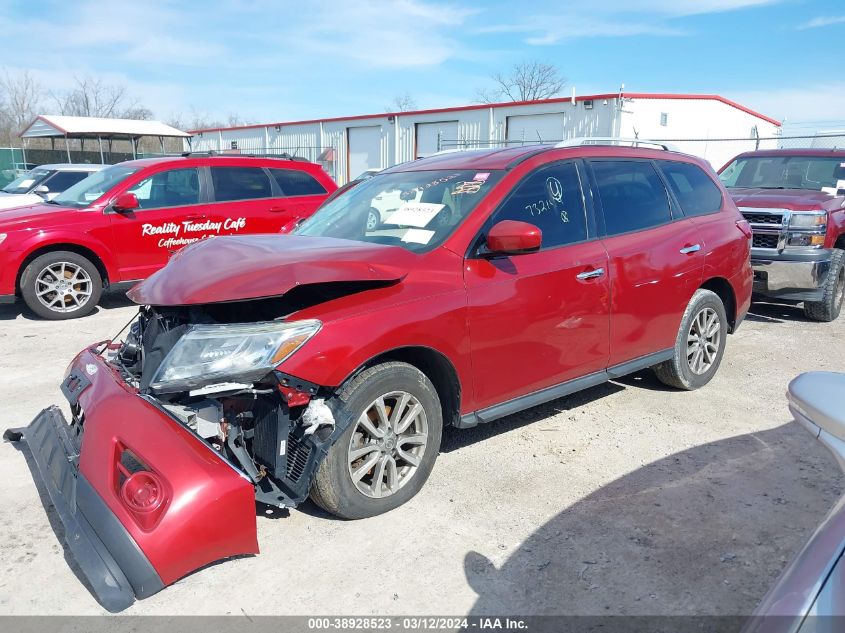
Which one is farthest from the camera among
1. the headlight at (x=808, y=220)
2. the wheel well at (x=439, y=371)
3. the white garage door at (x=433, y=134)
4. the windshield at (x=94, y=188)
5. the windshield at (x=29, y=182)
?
the white garage door at (x=433, y=134)

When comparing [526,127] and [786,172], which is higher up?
[526,127]

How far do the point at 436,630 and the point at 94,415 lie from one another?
70.0 inches

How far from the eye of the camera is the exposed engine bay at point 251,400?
2.91m

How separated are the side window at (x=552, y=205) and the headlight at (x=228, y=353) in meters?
1.47

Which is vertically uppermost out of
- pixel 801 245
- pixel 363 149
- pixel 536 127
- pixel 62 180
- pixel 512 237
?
pixel 536 127

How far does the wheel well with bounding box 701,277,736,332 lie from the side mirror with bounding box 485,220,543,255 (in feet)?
7.87

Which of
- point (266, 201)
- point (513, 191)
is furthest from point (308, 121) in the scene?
point (513, 191)

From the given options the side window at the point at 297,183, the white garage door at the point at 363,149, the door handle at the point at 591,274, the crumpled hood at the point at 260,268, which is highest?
the white garage door at the point at 363,149

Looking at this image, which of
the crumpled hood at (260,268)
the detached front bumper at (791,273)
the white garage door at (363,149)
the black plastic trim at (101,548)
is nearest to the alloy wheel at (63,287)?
the crumpled hood at (260,268)

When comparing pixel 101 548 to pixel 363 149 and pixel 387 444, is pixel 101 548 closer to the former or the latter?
pixel 387 444

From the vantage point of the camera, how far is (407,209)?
4.03 m

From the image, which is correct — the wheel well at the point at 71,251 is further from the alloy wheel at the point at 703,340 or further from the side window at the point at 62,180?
the side window at the point at 62,180

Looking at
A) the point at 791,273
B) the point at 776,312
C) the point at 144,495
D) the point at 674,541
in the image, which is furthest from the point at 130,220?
A: the point at 776,312

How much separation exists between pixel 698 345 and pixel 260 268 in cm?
367
